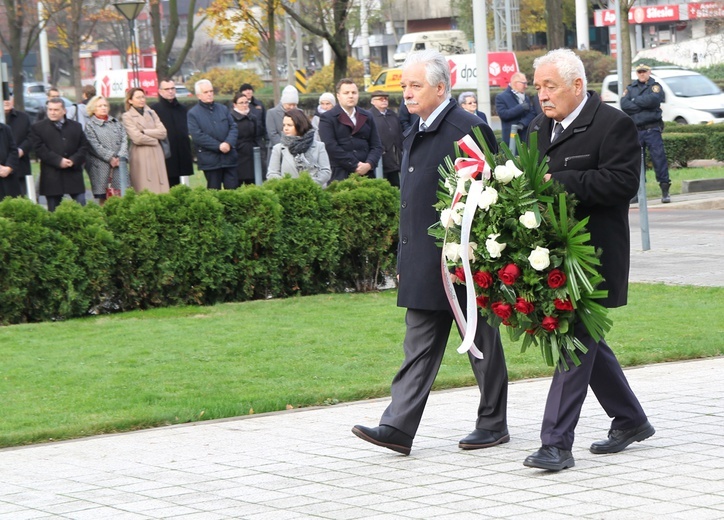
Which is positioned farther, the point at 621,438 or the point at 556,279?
the point at 621,438

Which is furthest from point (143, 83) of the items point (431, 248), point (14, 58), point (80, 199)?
point (431, 248)

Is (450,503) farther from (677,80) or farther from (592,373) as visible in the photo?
(677,80)

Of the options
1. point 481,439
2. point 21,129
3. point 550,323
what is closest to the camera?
point 550,323

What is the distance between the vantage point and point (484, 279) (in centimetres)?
590

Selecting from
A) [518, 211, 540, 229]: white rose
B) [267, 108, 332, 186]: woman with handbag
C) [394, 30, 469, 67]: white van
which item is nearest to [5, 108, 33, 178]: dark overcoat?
[267, 108, 332, 186]: woman with handbag

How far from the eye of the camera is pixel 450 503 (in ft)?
17.9

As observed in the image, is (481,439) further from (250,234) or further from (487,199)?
(250,234)

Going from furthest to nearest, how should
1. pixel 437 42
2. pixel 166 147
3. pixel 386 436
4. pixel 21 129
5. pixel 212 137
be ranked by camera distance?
pixel 437 42 → pixel 21 129 → pixel 166 147 → pixel 212 137 → pixel 386 436

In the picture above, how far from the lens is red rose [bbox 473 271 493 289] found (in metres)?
5.90

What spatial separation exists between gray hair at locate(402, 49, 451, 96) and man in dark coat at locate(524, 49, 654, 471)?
0.59m

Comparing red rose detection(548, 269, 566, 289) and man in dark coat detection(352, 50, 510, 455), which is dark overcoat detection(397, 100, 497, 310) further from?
red rose detection(548, 269, 566, 289)

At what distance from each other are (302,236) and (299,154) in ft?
4.04

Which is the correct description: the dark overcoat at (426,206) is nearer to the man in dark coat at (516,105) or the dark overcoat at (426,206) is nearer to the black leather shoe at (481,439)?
the black leather shoe at (481,439)

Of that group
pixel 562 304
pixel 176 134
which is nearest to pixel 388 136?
pixel 176 134
